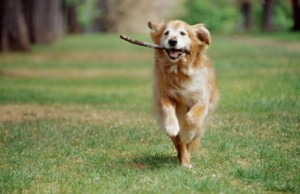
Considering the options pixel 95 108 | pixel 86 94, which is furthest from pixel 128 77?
pixel 95 108

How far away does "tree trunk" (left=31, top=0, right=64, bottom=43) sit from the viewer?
39.9 meters

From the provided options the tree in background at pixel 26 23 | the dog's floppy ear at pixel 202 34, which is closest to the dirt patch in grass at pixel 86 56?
the tree in background at pixel 26 23

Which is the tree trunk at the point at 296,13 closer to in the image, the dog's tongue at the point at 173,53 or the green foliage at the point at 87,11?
the dog's tongue at the point at 173,53

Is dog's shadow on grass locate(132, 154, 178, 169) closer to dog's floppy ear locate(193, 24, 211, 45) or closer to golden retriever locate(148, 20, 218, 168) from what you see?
golden retriever locate(148, 20, 218, 168)

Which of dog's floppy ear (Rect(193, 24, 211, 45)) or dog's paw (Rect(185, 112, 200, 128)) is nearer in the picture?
dog's paw (Rect(185, 112, 200, 128))

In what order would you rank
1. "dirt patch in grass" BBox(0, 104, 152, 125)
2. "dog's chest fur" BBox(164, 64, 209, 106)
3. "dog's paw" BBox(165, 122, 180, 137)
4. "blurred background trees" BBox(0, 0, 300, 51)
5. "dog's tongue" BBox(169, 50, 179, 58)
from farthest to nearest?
"blurred background trees" BBox(0, 0, 300, 51) → "dirt patch in grass" BBox(0, 104, 152, 125) → "dog's chest fur" BBox(164, 64, 209, 106) → "dog's tongue" BBox(169, 50, 179, 58) → "dog's paw" BBox(165, 122, 180, 137)

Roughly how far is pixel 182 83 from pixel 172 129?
0.63 meters

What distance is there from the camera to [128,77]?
71.9ft

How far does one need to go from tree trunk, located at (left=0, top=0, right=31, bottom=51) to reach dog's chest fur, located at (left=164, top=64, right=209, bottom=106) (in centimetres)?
2076

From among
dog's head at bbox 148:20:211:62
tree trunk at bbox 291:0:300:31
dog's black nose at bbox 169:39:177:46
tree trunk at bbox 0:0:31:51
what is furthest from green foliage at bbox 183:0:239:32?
dog's black nose at bbox 169:39:177:46

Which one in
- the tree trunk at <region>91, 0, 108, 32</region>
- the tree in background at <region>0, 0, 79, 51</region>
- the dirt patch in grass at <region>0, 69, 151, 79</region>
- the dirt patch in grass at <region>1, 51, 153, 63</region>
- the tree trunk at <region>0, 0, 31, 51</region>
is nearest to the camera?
the dirt patch in grass at <region>0, 69, 151, 79</region>

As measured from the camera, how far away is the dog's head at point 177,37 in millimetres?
7988

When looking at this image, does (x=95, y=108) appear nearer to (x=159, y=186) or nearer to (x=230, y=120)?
(x=230, y=120)

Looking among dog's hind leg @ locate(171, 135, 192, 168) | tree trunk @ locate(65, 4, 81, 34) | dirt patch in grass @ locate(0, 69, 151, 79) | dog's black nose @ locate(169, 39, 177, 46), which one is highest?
dog's black nose @ locate(169, 39, 177, 46)
